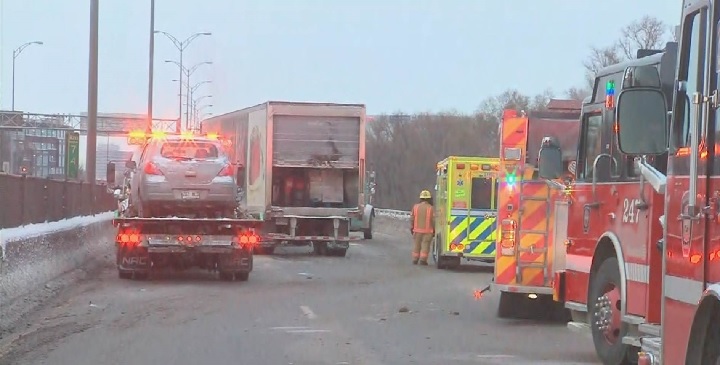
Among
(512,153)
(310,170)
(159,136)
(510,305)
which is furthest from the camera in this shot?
(310,170)

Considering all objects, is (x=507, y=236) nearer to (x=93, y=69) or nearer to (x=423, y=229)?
(x=423, y=229)

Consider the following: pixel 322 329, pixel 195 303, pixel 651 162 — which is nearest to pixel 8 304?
pixel 195 303

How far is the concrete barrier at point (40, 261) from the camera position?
14.1 metres

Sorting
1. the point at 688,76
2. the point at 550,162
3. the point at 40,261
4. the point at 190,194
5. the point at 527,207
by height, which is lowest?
the point at 40,261

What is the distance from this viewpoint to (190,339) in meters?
12.1

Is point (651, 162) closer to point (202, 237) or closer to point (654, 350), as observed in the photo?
point (654, 350)

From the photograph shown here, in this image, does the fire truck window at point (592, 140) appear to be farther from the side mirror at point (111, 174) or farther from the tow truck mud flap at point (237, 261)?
the side mirror at point (111, 174)

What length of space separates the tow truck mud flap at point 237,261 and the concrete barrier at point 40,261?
2.51 metres

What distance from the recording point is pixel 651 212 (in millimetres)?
8312

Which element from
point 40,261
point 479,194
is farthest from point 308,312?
point 479,194

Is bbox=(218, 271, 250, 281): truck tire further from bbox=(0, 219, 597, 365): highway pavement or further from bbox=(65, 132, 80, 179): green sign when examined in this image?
bbox=(65, 132, 80, 179): green sign

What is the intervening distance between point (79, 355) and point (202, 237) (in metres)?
8.71

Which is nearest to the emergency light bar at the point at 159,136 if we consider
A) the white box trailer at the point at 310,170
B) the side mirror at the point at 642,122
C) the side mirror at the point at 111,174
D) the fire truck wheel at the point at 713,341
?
the side mirror at the point at 111,174

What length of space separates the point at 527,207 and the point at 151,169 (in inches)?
342
